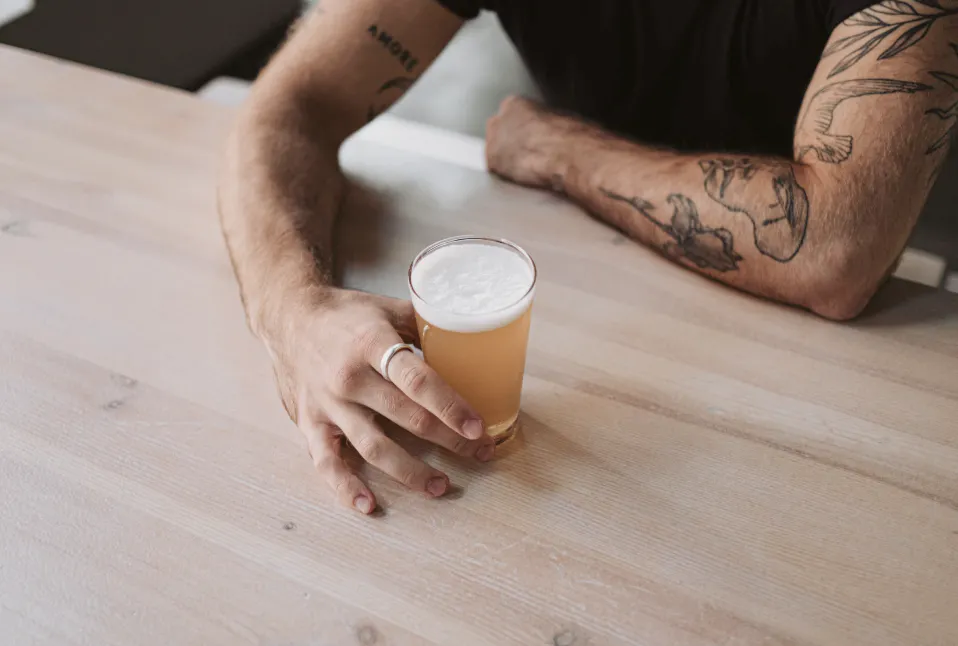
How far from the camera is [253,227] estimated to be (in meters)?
1.08

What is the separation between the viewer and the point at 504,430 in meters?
0.85

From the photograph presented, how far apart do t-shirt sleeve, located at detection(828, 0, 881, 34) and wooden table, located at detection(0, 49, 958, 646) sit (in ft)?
1.21

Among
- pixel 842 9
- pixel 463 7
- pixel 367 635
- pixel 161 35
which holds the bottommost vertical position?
pixel 161 35

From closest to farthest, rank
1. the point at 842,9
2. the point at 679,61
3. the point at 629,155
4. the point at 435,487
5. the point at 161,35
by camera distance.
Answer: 1. the point at 435,487
2. the point at 842,9
3. the point at 629,155
4. the point at 679,61
5. the point at 161,35

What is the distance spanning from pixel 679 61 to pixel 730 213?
43 centimetres

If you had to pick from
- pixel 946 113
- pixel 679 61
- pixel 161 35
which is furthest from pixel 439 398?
pixel 161 35

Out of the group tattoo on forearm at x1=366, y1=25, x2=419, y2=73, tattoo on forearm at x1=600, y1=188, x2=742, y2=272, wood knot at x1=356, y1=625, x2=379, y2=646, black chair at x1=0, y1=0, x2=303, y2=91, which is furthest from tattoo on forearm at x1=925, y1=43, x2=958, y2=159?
black chair at x1=0, y1=0, x2=303, y2=91

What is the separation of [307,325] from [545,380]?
0.90 feet

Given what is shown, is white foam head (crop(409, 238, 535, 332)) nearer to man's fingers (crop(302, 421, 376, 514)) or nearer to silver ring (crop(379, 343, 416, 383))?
silver ring (crop(379, 343, 416, 383))

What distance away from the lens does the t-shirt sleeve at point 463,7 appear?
1254 mm

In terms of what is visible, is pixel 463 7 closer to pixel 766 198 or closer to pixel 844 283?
pixel 766 198

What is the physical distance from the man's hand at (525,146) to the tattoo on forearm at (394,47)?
0.16 metres

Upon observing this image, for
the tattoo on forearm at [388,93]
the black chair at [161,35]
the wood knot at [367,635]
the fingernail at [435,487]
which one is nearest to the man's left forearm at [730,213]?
the tattoo on forearm at [388,93]

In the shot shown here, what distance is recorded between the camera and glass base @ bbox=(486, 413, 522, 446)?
33.1 inches
